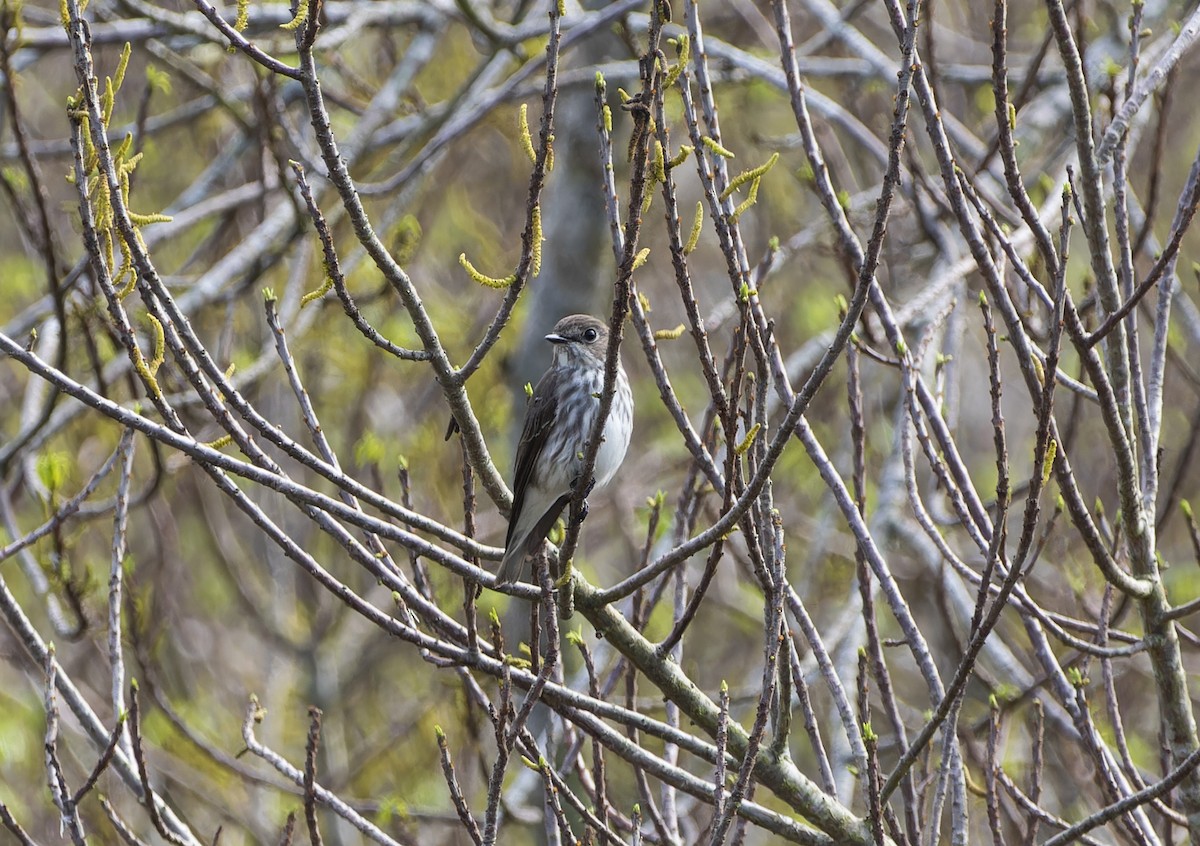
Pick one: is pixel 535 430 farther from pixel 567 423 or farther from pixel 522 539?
pixel 522 539

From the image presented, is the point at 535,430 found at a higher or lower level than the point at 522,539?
higher

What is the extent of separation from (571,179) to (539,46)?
4.46ft

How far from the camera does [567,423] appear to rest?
5.59m

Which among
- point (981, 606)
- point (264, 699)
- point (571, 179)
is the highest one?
point (571, 179)

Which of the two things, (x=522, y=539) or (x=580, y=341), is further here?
(x=580, y=341)

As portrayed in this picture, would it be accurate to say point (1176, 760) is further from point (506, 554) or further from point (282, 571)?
point (282, 571)

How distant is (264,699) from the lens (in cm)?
1042

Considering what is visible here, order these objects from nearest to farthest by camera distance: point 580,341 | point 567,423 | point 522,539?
point 522,539 < point 567,423 < point 580,341

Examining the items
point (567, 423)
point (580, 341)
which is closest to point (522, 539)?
point (567, 423)

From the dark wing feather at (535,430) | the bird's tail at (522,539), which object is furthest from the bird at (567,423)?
the bird's tail at (522,539)

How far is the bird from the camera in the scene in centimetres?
520

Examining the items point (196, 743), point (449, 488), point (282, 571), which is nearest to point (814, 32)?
point (449, 488)

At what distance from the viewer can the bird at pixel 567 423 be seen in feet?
17.0

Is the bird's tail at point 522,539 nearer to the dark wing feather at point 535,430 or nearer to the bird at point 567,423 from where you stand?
the bird at point 567,423
